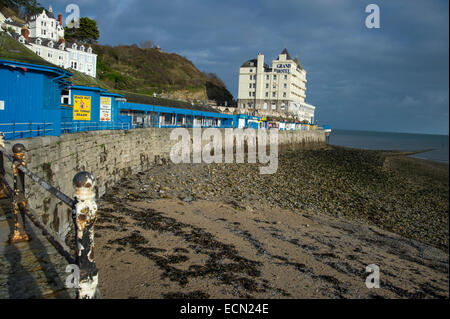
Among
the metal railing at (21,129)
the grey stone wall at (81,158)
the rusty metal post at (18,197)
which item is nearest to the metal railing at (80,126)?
the grey stone wall at (81,158)

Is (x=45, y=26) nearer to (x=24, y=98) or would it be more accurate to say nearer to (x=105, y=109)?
(x=105, y=109)

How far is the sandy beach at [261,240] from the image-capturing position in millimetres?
7793

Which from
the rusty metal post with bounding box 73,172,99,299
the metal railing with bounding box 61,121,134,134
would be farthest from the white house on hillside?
A: the rusty metal post with bounding box 73,172,99,299

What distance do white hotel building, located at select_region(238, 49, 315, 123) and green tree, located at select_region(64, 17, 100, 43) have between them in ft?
115

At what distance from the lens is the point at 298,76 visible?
8012 centimetres

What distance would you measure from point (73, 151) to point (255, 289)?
27.7 feet

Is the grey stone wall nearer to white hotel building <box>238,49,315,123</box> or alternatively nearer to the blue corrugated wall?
the blue corrugated wall

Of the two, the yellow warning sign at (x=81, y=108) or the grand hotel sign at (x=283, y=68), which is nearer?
the yellow warning sign at (x=81, y=108)

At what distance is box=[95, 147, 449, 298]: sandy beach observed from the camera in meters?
7.79

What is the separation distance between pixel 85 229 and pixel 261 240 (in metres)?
9.31

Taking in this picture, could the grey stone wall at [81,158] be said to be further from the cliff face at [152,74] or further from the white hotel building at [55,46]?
the cliff face at [152,74]

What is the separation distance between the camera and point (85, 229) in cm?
225

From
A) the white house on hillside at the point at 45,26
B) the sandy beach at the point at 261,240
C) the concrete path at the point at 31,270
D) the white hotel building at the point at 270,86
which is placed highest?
the white house on hillside at the point at 45,26

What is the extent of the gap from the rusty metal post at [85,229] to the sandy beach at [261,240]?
4976mm
